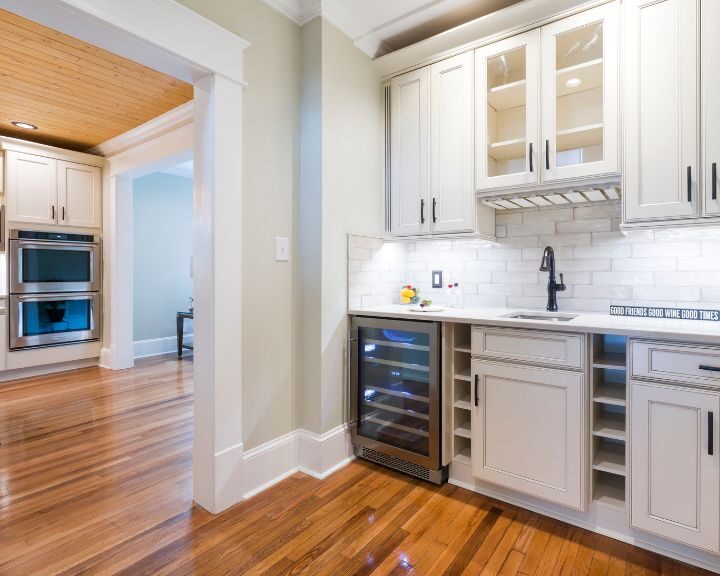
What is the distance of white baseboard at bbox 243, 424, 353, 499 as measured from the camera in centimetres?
215

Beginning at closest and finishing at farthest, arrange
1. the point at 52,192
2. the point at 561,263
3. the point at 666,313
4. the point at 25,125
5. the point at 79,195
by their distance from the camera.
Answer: the point at 666,313 < the point at 561,263 < the point at 25,125 < the point at 52,192 < the point at 79,195

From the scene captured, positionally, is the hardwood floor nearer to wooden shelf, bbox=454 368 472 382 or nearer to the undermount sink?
wooden shelf, bbox=454 368 472 382

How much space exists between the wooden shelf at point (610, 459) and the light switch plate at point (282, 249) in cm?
184

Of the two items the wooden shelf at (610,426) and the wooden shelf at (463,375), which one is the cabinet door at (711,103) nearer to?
the wooden shelf at (610,426)

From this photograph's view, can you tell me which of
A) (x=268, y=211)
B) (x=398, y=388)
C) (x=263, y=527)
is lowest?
(x=263, y=527)

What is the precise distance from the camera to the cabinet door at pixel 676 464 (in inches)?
59.9

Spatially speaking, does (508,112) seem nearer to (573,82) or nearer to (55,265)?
(573,82)

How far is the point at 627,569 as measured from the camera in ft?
5.19

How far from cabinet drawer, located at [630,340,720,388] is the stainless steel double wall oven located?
540 cm

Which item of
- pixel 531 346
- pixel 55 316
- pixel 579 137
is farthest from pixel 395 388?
pixel 55 316

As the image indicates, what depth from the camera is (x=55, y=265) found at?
456 centimetres

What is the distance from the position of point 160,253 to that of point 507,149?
200 inches

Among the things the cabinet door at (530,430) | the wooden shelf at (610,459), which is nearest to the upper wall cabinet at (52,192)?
the cabinet door at (530,430)

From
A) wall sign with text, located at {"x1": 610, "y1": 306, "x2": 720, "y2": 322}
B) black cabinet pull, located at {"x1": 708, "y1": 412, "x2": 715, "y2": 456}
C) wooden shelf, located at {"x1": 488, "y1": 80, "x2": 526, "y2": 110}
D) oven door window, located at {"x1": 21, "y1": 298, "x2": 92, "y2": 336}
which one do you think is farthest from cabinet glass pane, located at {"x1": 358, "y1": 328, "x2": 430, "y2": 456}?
oven door window, located at {"x1": 21, "y1": 298, "x2": 92, "y2": 336}
